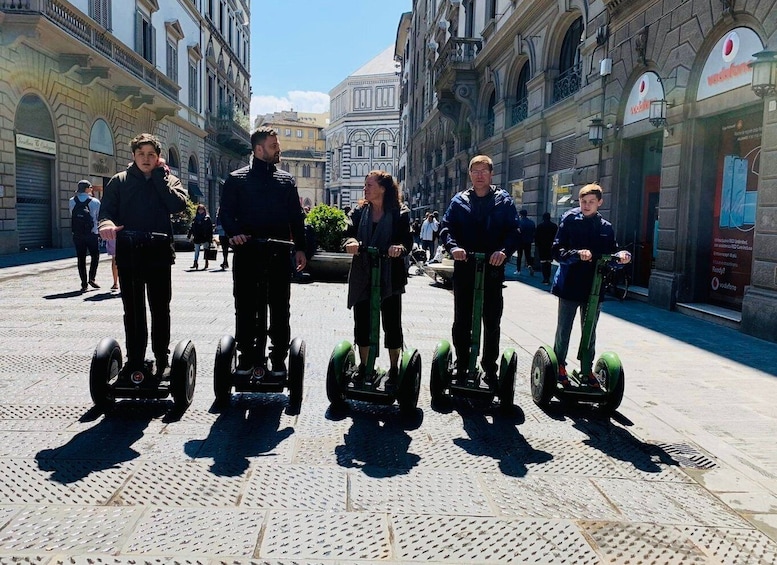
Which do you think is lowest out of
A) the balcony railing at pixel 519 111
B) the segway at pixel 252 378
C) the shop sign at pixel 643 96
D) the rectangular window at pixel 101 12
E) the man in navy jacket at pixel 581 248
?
the segway at pixel 252 378

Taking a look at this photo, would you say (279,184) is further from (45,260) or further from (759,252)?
(45,260)

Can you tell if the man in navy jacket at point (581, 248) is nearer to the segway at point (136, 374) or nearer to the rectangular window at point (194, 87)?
the segway at point (136, 374)

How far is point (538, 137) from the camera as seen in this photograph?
61.6ft

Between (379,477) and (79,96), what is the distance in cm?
2146

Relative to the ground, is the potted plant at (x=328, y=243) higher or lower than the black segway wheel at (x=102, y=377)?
higher

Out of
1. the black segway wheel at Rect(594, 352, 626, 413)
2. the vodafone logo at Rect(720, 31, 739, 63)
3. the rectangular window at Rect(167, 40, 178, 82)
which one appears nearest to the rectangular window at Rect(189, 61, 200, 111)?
the rectangular window at Rect(167, 40, 178, 82)

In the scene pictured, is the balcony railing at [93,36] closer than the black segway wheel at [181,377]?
No

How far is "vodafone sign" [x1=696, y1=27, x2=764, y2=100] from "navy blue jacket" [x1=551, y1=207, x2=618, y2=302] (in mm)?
5618

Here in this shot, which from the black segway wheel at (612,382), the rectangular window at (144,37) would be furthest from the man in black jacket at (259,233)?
the rectangular window at (144,37)

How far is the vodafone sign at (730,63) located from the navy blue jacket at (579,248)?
5618 millimetres

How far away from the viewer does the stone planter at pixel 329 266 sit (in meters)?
13.5

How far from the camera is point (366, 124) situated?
88938mm

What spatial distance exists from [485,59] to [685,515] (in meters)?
22.7

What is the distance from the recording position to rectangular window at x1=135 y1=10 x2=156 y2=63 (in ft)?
84.6
